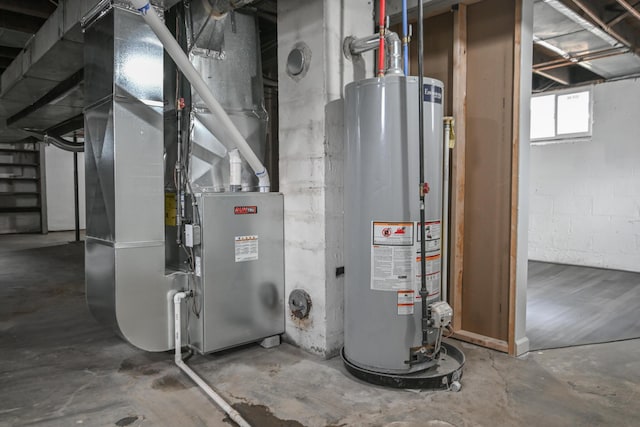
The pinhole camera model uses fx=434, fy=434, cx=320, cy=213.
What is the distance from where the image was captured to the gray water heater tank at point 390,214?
2.18m

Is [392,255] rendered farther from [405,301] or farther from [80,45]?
[80,45]

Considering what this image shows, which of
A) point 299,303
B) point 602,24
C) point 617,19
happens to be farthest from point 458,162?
point 617,19

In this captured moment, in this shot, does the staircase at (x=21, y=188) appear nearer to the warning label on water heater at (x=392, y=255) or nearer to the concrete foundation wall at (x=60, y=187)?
the concrete foundation wall at (x=60, y=187)

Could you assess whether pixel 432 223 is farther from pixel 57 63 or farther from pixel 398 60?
pixel 57 63

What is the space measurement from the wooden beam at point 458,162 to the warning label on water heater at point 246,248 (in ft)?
4.27

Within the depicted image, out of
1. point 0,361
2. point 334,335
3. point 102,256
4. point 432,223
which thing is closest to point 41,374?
point 0,361

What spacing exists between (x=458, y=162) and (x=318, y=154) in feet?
3.14

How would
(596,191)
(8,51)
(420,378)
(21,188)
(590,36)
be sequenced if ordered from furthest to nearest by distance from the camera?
(21,188) → (596,191) → (8,51) → (590,36) → (420,378)

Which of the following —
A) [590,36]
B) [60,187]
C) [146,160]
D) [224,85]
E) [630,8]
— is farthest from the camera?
[60,187]

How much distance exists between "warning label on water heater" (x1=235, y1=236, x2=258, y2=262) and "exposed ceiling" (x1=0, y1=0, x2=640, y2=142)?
1.60 meters

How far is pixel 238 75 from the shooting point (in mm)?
2904

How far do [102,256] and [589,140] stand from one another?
19.0ft

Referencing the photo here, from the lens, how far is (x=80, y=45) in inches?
135

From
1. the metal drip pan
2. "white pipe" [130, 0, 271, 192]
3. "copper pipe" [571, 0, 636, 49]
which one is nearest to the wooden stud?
the metal drip pan
